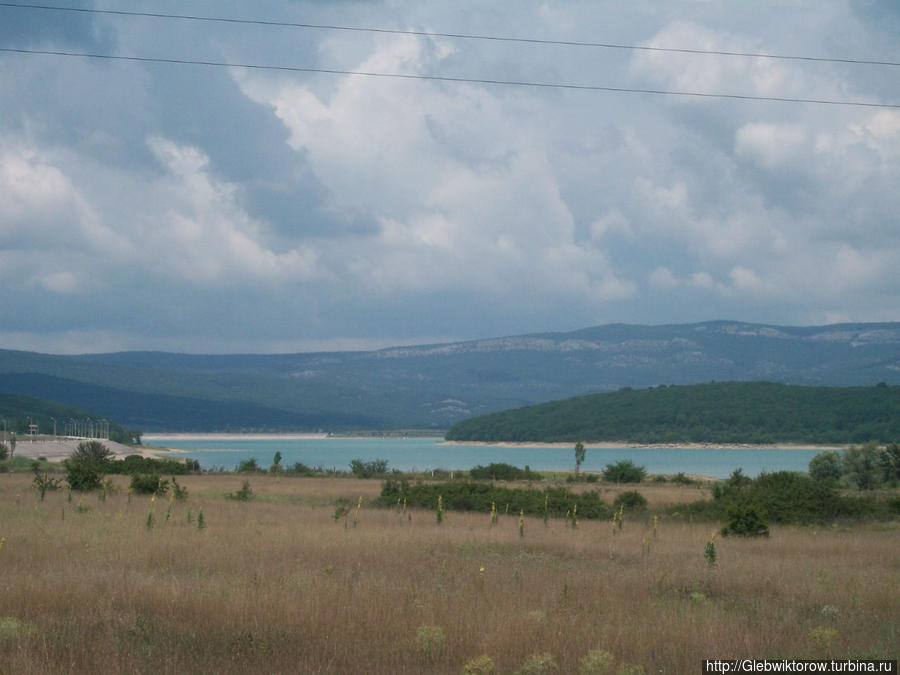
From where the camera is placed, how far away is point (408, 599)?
11.1m

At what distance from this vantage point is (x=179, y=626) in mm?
9648

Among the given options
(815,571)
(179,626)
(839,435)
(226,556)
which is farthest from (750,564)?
(839,435)

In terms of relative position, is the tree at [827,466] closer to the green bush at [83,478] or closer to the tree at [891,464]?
the tree at [891,464]

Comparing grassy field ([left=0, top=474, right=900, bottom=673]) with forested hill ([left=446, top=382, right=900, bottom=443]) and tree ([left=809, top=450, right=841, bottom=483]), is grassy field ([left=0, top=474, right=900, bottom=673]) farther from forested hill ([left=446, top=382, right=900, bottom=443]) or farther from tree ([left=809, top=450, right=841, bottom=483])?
forested hill ([left=446, top=382, right=900, bottom=443])

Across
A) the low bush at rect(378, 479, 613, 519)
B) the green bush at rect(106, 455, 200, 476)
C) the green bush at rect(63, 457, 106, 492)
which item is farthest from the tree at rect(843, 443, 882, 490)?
the green bush at rect(63, 457, 106, 492)

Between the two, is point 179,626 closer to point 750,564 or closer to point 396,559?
point 396,559

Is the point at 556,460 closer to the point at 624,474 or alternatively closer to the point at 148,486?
the point at 624,474

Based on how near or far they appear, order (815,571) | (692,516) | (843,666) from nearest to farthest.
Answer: (843,666) → (815,571) → (692,516)

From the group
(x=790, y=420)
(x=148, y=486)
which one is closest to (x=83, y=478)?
(x=148, y=486)

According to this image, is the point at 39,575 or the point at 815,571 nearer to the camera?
the point at 39,575

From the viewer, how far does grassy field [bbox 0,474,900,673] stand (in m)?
8.84

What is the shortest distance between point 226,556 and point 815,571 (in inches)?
360

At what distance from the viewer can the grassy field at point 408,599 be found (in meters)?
8.84

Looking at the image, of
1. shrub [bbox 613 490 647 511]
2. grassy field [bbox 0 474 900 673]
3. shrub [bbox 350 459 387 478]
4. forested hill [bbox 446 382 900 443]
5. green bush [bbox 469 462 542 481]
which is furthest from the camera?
forested hill [bbox 446 382 900 443]
